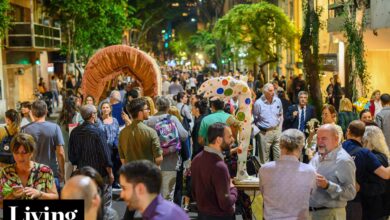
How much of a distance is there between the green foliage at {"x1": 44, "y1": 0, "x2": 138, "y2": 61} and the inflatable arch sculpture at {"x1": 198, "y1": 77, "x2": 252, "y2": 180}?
2671 centimetres

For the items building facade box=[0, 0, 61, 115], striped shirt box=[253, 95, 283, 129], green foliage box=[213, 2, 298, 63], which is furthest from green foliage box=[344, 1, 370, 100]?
building facade box=[0, 0, 61, 115]

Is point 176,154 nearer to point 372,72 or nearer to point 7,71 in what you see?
point 372,72

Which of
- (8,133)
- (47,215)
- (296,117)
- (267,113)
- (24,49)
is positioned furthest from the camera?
(24,49)

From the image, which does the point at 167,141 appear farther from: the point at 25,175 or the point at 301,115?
the point at 301,115

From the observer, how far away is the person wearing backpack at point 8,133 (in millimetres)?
8875

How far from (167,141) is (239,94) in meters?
1.20

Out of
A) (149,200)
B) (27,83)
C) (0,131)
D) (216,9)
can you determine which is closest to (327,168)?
(149,200)

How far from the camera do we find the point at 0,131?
9.39 metres

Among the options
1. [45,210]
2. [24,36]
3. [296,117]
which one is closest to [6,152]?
[45,210]

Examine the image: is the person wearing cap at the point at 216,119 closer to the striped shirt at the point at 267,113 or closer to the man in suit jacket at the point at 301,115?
the man in suit jacket at the point at 301,115

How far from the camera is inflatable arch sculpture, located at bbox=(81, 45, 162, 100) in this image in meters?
18.2

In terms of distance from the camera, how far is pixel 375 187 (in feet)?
24.6

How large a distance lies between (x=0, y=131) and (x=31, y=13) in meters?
29.2

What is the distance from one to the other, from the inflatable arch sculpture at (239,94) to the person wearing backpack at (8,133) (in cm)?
246
